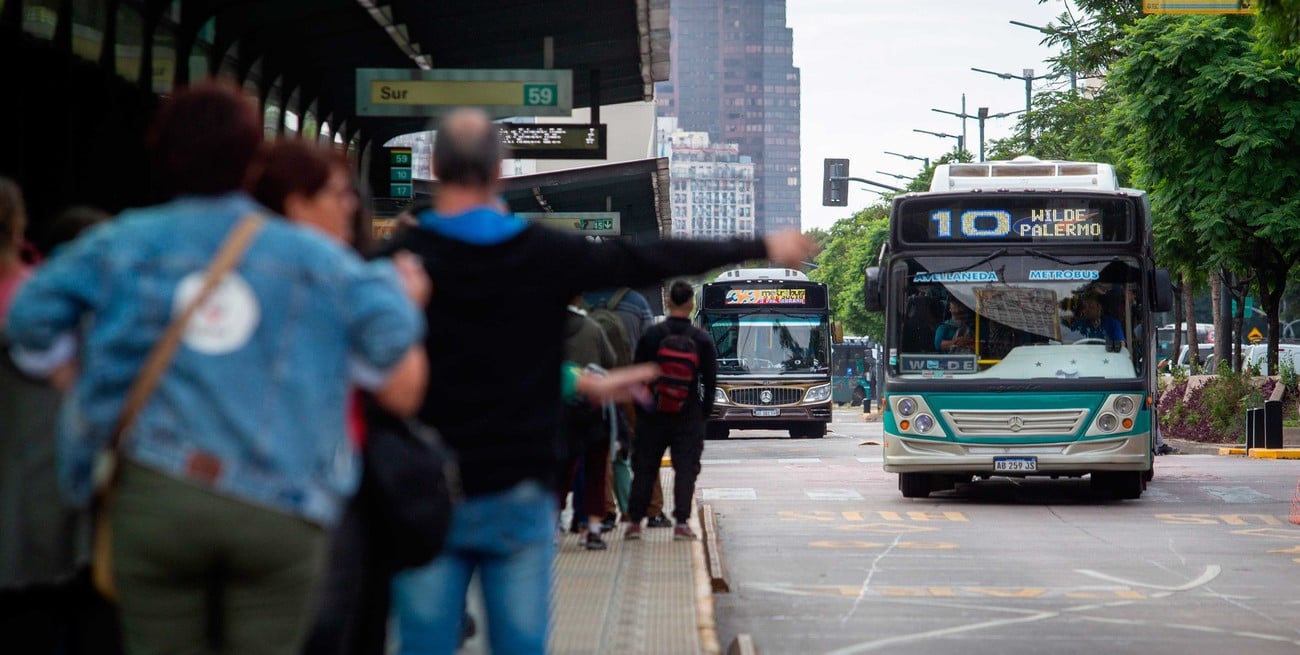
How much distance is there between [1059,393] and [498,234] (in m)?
13.5

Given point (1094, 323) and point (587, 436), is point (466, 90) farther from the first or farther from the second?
point (1094, 323)

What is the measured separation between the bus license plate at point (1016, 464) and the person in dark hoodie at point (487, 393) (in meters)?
13.4

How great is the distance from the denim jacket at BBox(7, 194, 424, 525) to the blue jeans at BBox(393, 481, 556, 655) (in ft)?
3.30

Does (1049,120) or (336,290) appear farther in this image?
(1049,120)

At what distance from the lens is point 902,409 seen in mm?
17625

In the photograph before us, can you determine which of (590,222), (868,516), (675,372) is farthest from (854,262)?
(675,372)

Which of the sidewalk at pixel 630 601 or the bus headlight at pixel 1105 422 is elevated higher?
the bus headlight at pixel 1105 422

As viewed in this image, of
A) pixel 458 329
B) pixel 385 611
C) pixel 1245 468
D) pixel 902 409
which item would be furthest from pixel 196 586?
pixel 1245 468

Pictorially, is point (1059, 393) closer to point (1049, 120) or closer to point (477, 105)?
point (477, 105)

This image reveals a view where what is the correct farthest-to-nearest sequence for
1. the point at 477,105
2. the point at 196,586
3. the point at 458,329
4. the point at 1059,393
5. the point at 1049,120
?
1. the point at 1049,120
2. the point at 1059,393
3. the point at 477,105
4. the point at 458,329
5. the point at 196,586

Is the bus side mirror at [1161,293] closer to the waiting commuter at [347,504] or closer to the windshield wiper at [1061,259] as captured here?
the windshield wiper at [1061,259]

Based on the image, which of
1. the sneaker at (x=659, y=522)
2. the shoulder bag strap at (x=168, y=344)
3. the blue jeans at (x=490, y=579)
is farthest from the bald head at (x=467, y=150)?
the sneaker at (x=659, y=522)

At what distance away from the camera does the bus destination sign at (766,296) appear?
35.1 m

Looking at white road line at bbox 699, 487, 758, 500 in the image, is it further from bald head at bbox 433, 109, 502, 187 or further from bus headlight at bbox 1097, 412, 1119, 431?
bald head at bbox 433, 109, 502, 187
